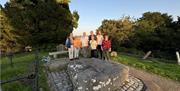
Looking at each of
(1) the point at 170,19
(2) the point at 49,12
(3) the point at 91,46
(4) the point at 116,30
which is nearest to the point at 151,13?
(1) the point at 170,19

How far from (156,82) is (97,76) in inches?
142

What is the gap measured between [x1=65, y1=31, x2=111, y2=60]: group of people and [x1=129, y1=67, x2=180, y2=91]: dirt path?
2.46 meters

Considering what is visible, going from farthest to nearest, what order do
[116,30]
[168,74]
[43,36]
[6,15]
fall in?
[116,30] → [6,15] → [43,36] → [168,74]

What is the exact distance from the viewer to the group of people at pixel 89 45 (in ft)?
61.8

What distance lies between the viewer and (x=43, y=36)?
38.4 metres

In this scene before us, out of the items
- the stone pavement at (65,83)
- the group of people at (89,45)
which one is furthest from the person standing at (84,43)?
the stone pavement at (65,83)

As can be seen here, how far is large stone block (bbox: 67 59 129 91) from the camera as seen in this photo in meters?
12.5

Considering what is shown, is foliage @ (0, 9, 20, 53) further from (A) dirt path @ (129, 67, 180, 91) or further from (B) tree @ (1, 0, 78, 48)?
(A) dirt path @ (129, 67, 180, 91)

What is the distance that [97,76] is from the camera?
1272 cm

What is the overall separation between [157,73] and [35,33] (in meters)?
23.8

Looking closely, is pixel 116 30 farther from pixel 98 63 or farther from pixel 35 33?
pixel 98 63

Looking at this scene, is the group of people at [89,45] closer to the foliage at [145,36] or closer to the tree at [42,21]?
the tree at [42,21]

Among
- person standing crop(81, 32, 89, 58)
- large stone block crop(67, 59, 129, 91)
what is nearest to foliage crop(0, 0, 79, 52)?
person standing crop(81, 32, 89, 58)

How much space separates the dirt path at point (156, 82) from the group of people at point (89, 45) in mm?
2458
